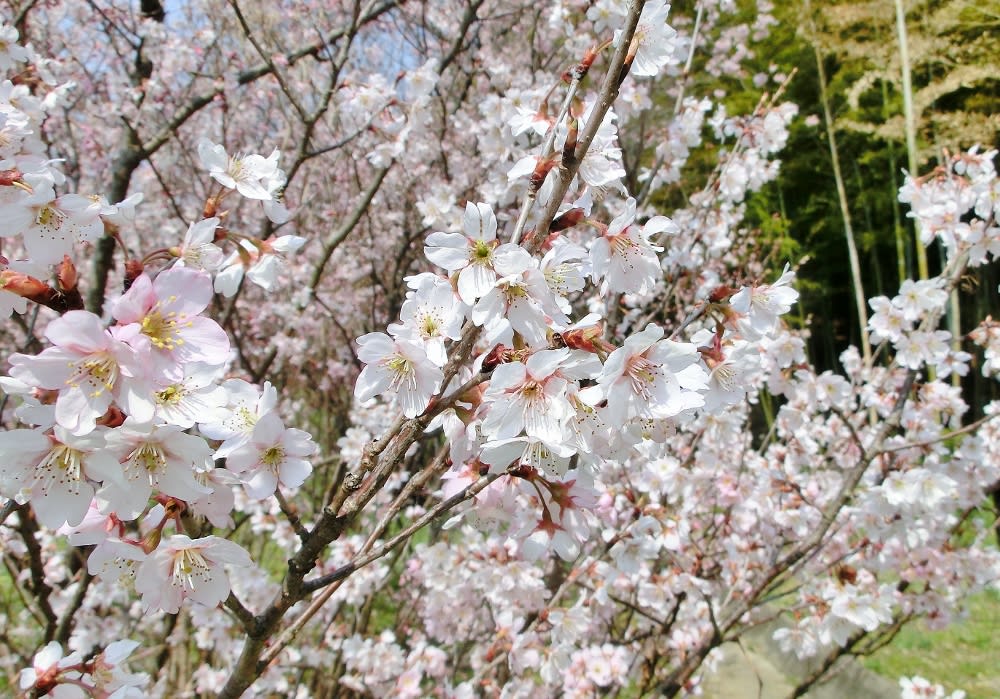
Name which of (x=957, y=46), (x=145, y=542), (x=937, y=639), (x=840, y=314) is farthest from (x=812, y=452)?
(x=840, y=314)

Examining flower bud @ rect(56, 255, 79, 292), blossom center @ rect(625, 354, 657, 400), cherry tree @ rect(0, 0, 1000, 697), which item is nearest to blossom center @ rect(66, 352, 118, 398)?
cherry tree @ rect(0, 0, 1000, 697)

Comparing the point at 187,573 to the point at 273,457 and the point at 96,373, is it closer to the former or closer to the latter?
the point at 273,457

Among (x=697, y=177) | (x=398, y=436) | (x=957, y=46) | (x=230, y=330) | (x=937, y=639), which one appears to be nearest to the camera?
(x=398, y=436)

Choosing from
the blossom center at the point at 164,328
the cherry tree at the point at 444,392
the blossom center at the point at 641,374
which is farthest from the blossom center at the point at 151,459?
the blossom center at the point at 641,374

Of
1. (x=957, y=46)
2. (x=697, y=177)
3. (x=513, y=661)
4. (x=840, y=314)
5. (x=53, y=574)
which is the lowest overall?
A: (x=840, y=314)

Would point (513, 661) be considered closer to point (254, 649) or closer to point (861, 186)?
point (254, 649)

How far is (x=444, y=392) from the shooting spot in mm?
1035

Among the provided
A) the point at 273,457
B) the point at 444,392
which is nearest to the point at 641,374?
the point at 444,392

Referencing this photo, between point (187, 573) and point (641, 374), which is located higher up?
point (641, 374)

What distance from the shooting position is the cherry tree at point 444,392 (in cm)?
87

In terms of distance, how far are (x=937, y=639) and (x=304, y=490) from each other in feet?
15.4

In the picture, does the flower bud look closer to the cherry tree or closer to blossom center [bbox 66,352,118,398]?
the cherry tree

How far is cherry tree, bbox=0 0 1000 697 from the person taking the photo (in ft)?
2.85

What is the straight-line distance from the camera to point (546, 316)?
920mm
